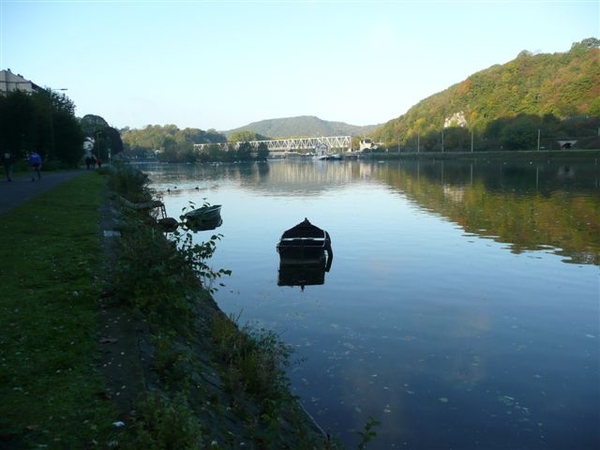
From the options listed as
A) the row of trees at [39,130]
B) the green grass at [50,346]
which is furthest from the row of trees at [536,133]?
the green grass at [50,346]

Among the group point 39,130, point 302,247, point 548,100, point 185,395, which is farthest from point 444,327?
point 548,100

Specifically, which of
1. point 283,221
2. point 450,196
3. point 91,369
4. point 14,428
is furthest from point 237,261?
point 450,196

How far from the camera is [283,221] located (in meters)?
35.8

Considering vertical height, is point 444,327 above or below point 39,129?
below

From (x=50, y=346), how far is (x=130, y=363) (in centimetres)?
124

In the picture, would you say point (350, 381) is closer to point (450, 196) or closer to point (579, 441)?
point (579, 441)

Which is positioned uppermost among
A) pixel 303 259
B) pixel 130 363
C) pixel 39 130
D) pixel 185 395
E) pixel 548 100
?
pixel 548 100

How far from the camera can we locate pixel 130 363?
6.78m

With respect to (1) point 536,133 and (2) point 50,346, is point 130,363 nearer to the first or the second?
(2) point 50,346

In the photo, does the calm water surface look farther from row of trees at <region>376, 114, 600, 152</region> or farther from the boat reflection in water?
row of trees at <region>376, 114, 600, 152</region>

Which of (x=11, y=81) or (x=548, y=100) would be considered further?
(x=548, y=100)

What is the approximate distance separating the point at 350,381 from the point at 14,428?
689 centimetres

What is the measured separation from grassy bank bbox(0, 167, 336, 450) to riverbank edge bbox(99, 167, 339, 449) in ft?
0.07

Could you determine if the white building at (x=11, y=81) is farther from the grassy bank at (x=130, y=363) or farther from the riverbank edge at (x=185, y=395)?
the riverbank edge at (x=185, y=395)
